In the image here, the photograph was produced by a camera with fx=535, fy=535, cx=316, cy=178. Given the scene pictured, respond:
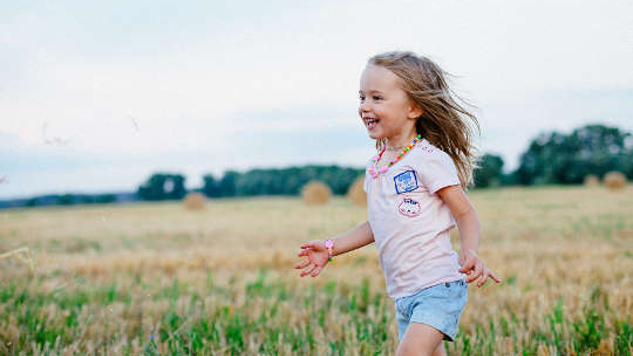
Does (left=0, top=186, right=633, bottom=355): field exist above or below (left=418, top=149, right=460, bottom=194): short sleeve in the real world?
below

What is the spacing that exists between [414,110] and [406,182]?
35 cm

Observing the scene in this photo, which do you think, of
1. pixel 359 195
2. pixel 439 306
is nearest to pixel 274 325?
pixel 439 306

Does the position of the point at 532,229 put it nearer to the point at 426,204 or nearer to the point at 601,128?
the point at 426,204

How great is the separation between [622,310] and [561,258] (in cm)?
317

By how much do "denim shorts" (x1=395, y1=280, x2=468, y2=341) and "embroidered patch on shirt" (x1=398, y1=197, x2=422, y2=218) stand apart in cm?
31

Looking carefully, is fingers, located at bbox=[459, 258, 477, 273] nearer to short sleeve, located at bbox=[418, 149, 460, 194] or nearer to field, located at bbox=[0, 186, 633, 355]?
short sleeve, located at bbox=[418, 149, 460, 194]


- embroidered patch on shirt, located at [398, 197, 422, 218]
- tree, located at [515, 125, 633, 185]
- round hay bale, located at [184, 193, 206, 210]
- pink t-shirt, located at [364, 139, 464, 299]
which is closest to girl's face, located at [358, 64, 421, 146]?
pink t-shirt, located at [364, 139, 464, 299]

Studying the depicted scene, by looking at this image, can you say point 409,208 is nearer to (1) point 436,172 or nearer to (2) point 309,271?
(1) point 436,172

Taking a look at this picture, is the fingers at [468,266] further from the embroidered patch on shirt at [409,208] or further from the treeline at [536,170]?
the treeline at [536,170]

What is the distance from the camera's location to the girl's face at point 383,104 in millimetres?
2297

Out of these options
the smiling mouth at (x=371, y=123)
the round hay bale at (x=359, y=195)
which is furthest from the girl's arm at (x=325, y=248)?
the round hay bale at (x=359, y=195)

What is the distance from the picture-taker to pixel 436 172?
2209mm

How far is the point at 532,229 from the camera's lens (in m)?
10.9

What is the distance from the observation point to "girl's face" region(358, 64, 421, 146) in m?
2.30
